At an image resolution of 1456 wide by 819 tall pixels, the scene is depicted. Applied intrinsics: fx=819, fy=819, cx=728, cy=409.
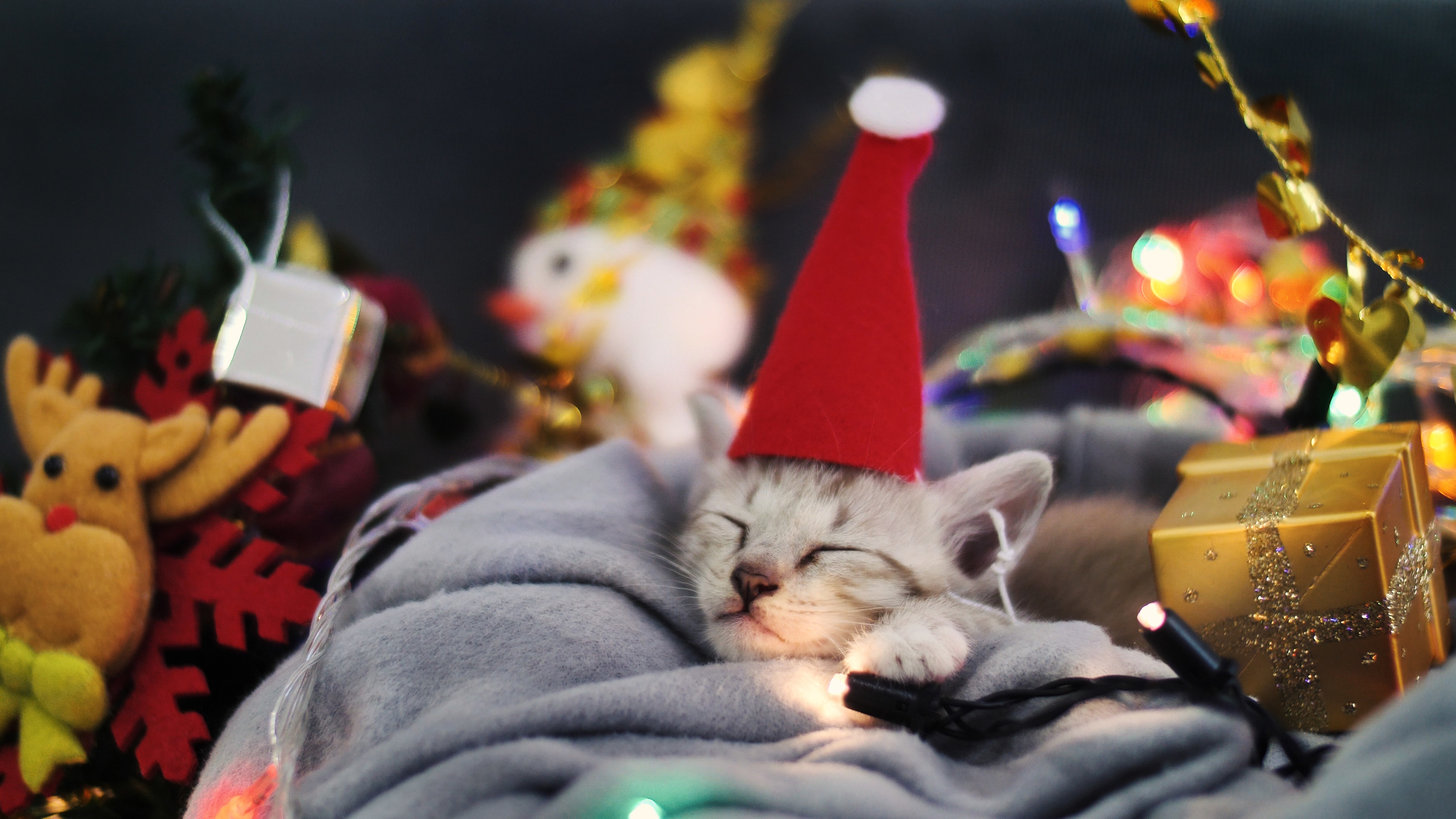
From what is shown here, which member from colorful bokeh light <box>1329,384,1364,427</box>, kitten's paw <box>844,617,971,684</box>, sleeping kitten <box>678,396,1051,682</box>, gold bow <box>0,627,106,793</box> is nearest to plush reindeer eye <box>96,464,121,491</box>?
gold bow <box>0,627,106,793</box>

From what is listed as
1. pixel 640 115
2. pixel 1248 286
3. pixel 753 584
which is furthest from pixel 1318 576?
pixel 640 115

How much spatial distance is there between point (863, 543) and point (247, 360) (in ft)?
1.75

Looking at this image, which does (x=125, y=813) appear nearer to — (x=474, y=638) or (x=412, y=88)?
(x=474, y=638)

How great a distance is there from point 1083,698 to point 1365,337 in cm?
37

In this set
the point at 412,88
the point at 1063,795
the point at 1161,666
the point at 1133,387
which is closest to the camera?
the point at 1063,795

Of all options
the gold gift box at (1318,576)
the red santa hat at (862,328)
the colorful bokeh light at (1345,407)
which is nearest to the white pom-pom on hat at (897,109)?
the red santa hat at (862,328)

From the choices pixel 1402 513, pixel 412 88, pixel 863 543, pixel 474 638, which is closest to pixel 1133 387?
pixel 1402 513

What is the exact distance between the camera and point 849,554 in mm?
660

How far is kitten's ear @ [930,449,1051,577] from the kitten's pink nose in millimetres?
197

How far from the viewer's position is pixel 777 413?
707mm

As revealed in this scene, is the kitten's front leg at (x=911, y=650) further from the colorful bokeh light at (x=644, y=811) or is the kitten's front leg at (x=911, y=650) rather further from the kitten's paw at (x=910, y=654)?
the colorful bokeh light at (x=644, y=811)

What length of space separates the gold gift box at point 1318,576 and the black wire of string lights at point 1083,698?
0.07 m

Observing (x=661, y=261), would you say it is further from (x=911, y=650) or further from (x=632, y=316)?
(x=911, y=650)

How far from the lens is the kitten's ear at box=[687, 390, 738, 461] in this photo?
0.86 meters
